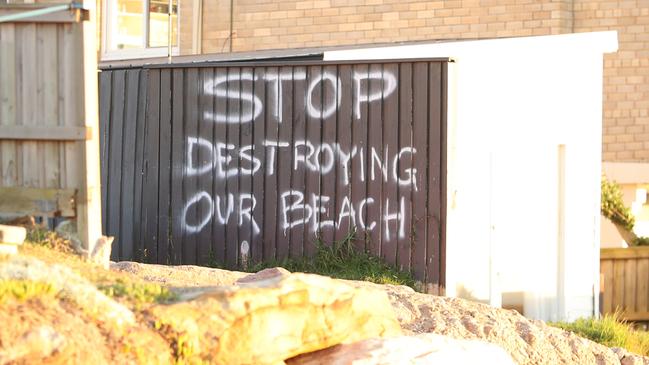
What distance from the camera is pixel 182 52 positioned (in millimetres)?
22875

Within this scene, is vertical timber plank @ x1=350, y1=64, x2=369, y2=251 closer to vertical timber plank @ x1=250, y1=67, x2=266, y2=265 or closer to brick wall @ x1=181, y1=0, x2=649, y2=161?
vertical timber plank @ x1=250, y1=67, x2=266, y2=265

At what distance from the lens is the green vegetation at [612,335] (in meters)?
11.4

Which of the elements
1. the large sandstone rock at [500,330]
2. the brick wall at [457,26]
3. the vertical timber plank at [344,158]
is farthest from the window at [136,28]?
the large sandstone rock at [500,330]

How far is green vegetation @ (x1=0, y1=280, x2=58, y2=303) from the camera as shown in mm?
5863

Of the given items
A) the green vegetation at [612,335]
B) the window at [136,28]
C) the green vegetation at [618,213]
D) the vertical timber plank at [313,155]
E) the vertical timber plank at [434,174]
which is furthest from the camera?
the window at [136,28]

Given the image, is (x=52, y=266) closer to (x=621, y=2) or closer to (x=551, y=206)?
(x=551, y=206)

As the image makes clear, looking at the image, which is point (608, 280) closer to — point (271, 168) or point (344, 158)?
point (344, 158)

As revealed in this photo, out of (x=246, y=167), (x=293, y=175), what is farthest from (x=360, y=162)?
(x=246, y=167)

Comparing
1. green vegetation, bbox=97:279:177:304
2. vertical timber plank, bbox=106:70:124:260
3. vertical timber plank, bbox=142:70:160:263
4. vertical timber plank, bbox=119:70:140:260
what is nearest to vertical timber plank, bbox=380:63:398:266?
vertical timber plank, bbox=142:70:160:263

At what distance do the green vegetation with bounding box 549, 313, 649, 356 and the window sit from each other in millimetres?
12730

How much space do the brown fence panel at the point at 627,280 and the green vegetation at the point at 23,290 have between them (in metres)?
11.1

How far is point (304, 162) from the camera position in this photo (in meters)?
13.3

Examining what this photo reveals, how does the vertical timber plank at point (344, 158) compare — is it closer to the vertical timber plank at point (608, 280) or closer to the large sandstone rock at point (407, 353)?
the vertical timber plank at point (608, 280)

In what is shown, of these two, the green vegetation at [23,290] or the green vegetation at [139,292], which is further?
A: the green vegetation at [139,292]
